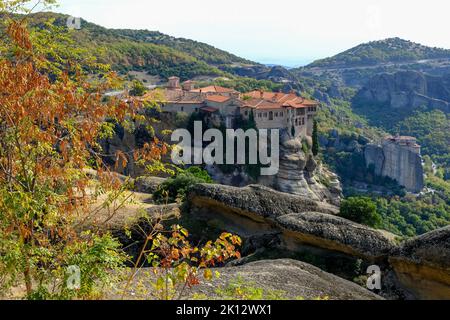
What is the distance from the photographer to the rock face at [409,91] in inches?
5630

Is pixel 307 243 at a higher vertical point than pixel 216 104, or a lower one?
lower

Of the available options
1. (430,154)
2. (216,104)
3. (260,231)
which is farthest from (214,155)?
(430,154)

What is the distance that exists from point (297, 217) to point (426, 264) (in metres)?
5.82

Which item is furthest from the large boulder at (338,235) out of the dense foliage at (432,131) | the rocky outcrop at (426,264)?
the dense foliage at (432,131)

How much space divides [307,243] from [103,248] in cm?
1408

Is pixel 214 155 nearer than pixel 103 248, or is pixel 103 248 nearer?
pixel 103 248

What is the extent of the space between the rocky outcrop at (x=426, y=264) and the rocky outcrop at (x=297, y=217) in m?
1.10

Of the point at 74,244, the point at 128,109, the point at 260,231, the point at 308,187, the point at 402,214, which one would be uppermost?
the point at 128,109

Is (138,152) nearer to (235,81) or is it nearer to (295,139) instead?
(295,139)

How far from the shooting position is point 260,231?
21.7m

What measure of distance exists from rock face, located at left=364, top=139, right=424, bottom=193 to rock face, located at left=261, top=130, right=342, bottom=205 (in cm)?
3964

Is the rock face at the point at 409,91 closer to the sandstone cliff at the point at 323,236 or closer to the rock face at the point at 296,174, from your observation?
the rock face at the point at 296,174

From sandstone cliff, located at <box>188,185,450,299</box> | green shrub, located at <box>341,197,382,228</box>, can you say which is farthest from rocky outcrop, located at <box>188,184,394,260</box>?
green shrub, located at <box>341,197,382,228</box>

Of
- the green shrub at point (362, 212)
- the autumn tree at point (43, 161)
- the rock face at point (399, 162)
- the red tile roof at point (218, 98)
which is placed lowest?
the rock face at point (399, 162)
